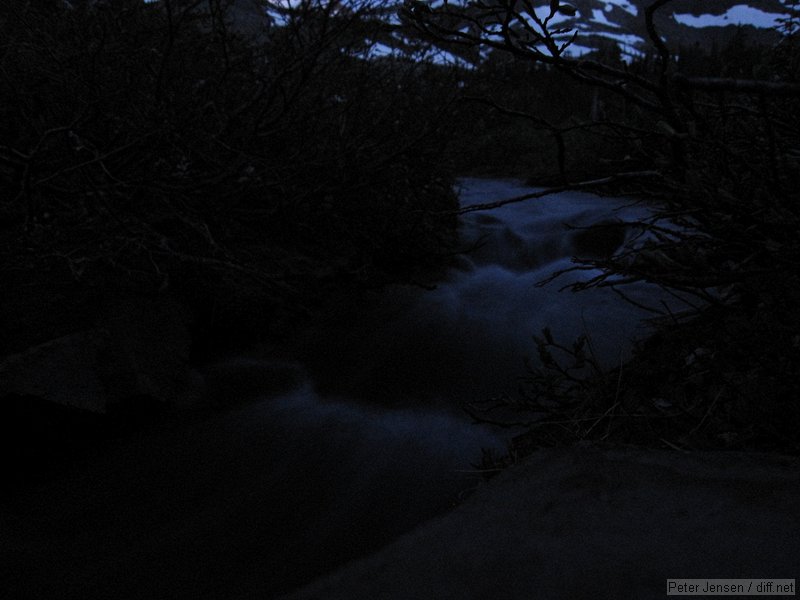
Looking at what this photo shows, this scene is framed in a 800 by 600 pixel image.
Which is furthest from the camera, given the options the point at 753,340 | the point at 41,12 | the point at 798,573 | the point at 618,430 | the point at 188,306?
the point at 188,306

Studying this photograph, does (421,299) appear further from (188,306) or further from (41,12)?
(41,12)

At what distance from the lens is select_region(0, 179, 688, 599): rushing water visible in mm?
2146

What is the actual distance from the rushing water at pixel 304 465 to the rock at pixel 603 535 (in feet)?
4.06

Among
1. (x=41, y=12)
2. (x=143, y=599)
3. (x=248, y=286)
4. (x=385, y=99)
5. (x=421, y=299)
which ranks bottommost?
(x=143, y=599)

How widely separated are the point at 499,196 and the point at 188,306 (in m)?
8.04

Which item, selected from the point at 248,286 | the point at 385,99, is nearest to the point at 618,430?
the point at 248,286

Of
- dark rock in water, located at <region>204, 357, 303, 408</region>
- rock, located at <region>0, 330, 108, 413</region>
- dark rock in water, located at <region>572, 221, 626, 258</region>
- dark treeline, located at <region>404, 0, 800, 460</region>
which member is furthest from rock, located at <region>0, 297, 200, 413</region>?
dark rock in water, located at <region>572, 221, 626, 258</region>

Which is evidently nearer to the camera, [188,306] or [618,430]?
[618,430]

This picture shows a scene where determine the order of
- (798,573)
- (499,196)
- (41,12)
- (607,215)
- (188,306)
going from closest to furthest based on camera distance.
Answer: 1. (798,573)
2. (41,12)
3. (188,306)
4. (607,215)
5. (499,196)

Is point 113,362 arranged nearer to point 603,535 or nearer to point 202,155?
point 202,155

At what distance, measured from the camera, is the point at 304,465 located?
287 centimetres

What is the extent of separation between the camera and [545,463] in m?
1.35

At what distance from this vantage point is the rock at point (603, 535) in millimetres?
900

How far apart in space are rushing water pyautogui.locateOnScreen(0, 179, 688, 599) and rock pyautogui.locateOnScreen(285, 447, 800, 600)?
48.8 inches
